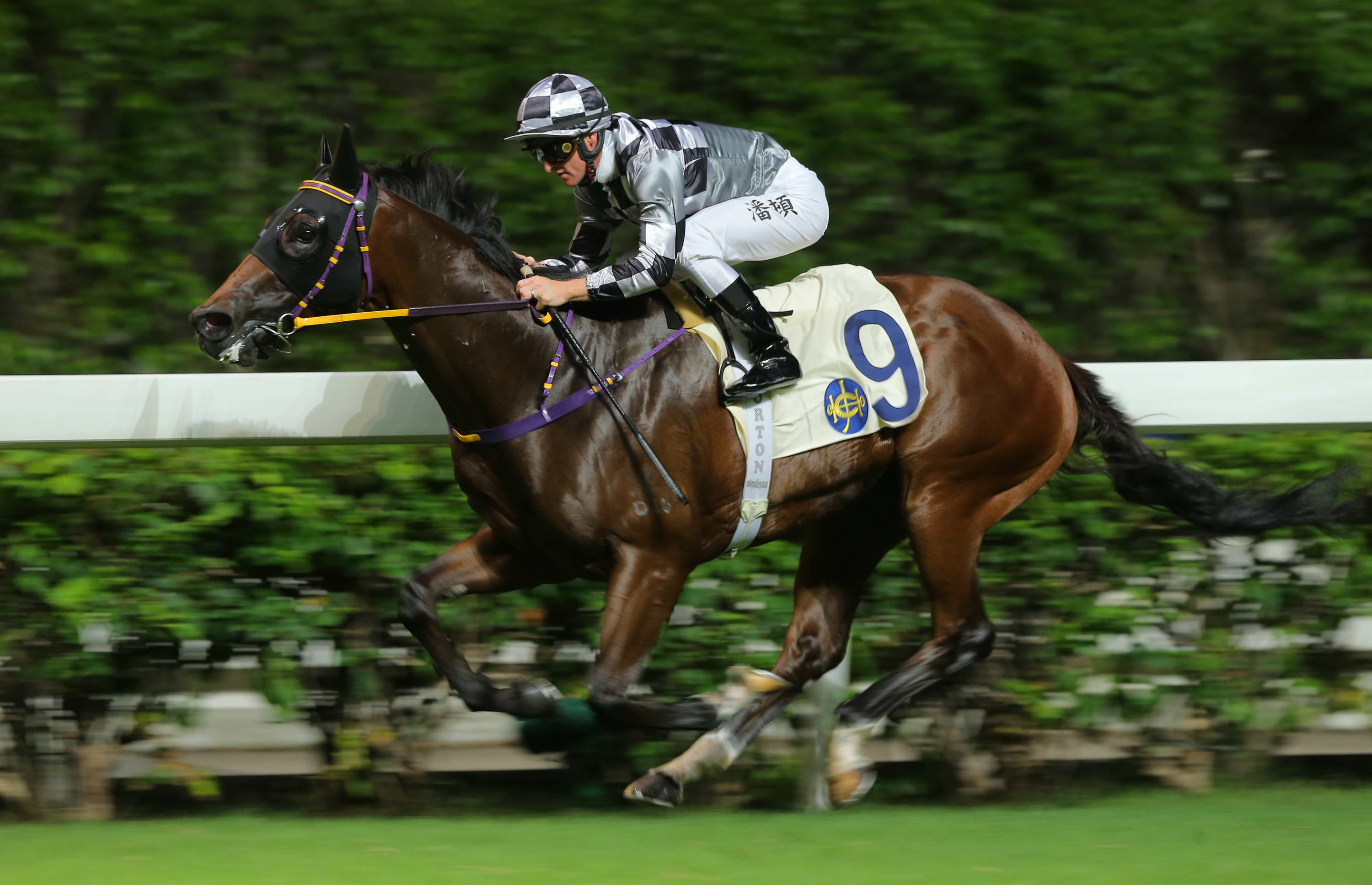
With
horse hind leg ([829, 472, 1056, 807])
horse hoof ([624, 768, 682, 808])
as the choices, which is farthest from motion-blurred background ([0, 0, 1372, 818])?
horse hoof ([624, 768, 682, 808])

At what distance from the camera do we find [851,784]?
4.30 m

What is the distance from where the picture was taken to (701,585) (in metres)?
4.43

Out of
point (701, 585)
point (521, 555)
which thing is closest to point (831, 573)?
point (701, 585)

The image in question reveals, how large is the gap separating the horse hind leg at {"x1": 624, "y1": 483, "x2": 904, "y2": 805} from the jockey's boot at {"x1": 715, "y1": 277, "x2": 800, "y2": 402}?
0.56 meters

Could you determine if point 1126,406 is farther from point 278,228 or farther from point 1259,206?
point 278,228

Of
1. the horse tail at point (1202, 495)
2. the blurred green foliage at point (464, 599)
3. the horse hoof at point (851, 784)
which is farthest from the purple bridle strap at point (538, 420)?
the horse tail at point (1202, 495)

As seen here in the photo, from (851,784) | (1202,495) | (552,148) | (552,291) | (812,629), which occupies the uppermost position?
(552,148)

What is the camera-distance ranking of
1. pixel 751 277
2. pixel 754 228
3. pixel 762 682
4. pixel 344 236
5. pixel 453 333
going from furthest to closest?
1. pixel 751 277
2. pixel 762 682
3. pixel 754 228
4. pixel 453 333
5. pixel 344 236

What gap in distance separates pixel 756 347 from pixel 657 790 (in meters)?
1.26

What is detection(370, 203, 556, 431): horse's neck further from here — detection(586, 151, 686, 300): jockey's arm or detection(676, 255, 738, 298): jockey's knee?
detection(676, 255, 738, 298): jockey's knee

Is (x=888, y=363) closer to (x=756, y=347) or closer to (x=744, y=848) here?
(x=756, y=347)

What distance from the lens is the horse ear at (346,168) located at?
3799 millimetres

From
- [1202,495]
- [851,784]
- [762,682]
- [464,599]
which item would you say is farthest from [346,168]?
[1202,495]

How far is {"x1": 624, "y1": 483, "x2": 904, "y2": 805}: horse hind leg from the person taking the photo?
4.18 metres
